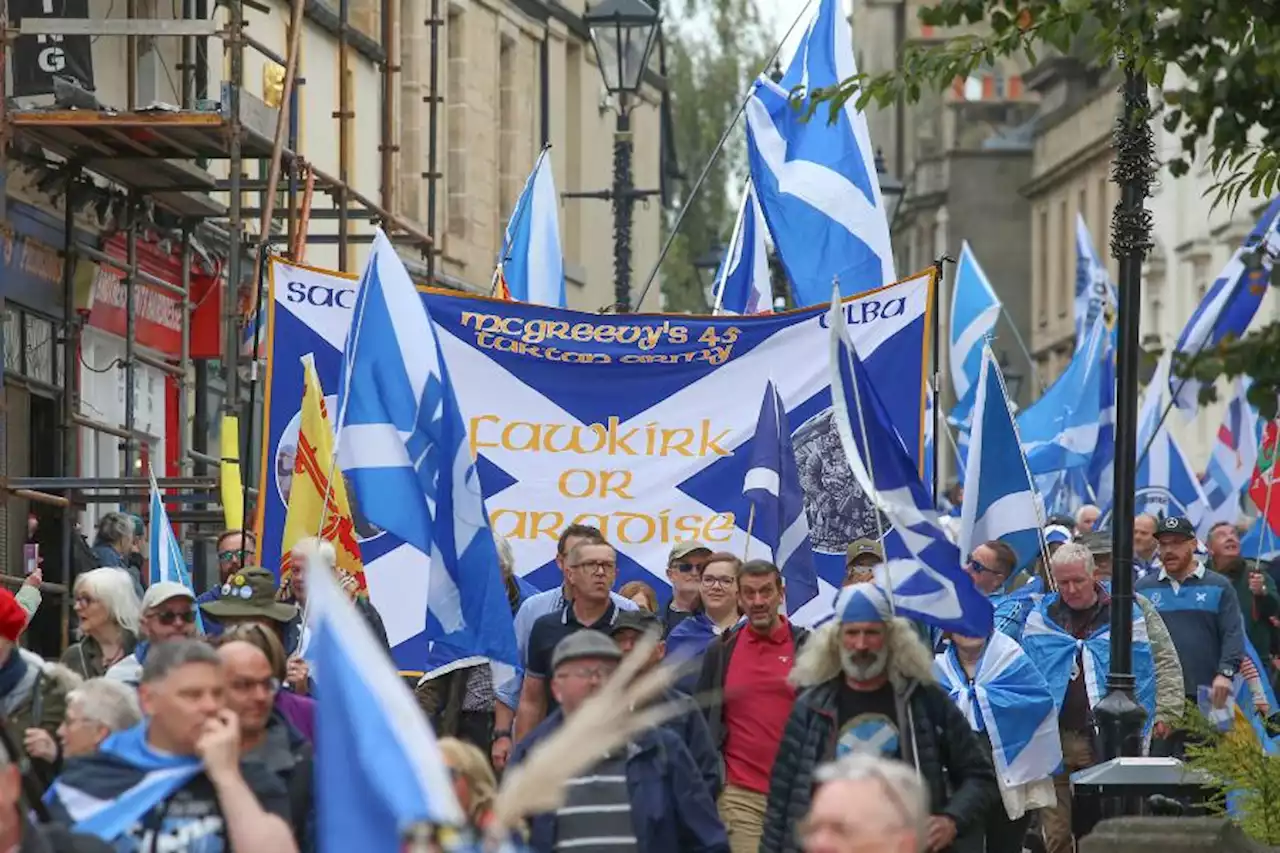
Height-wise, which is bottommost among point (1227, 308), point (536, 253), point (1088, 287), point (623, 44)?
point (1227, 308)

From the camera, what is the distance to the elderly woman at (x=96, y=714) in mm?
10188

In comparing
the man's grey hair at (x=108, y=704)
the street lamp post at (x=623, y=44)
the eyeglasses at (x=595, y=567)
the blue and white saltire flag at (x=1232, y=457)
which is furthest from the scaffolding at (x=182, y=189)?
the man's grey hair at (x=108, y=704)

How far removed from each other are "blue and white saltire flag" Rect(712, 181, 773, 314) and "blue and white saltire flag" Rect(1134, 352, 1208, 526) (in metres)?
4.82

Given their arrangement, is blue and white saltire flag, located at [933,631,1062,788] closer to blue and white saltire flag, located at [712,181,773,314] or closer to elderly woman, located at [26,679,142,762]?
elderly woman, located at [26,679,142,762]

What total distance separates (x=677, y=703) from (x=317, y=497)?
299 inches

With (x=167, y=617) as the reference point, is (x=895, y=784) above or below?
below

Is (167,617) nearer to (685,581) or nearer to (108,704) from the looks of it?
(108,704)

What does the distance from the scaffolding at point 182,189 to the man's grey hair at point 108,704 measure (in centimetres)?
1029

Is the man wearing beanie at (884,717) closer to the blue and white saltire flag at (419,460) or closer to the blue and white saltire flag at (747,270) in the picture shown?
the blue and white saltire flag at (419,460)

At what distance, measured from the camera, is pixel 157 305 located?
26.5m

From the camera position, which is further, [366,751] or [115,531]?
[115,531]

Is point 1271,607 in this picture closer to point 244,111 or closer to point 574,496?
point 574,496

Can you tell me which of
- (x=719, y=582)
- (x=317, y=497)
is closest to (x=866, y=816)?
(x=719, y=582)

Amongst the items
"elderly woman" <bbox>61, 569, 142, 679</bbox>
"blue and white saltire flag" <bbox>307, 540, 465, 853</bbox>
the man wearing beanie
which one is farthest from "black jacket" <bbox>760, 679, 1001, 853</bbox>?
"blue and white saltire flag" <bbox>307, 540, 465, 853</bbox>
